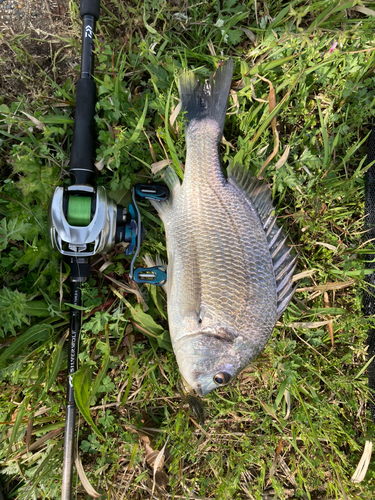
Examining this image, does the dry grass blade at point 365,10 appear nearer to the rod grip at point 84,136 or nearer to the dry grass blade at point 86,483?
the rod grip at point 84,136

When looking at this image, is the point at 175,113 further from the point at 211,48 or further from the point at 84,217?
the point at 84,217

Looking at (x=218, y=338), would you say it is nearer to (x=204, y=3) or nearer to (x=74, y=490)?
(x=74, y=490)

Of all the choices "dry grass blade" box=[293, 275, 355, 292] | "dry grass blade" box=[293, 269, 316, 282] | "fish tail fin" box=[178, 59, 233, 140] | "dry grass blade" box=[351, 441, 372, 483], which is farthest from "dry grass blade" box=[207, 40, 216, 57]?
"dry grass blade" box=[351, 441, 372, 483]

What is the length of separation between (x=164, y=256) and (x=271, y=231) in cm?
83

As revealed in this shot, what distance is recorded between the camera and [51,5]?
2439 mm

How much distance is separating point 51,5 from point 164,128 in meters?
1.32

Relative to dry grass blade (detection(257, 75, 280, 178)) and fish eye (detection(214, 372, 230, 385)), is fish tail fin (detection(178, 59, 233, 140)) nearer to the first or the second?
dry grass blade (detection(257, 75, 280, 178))

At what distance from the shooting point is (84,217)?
1.93 metres

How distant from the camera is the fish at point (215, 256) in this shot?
206 centimetres

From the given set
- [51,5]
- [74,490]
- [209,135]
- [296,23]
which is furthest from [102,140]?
[74,490]

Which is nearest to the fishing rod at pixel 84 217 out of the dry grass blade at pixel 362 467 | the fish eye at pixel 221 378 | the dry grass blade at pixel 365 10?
the fish eye at pixel 221 378

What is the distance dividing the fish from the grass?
20 cm

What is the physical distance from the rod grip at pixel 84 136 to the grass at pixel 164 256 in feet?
0.30

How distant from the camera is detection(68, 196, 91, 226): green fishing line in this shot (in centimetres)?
192
